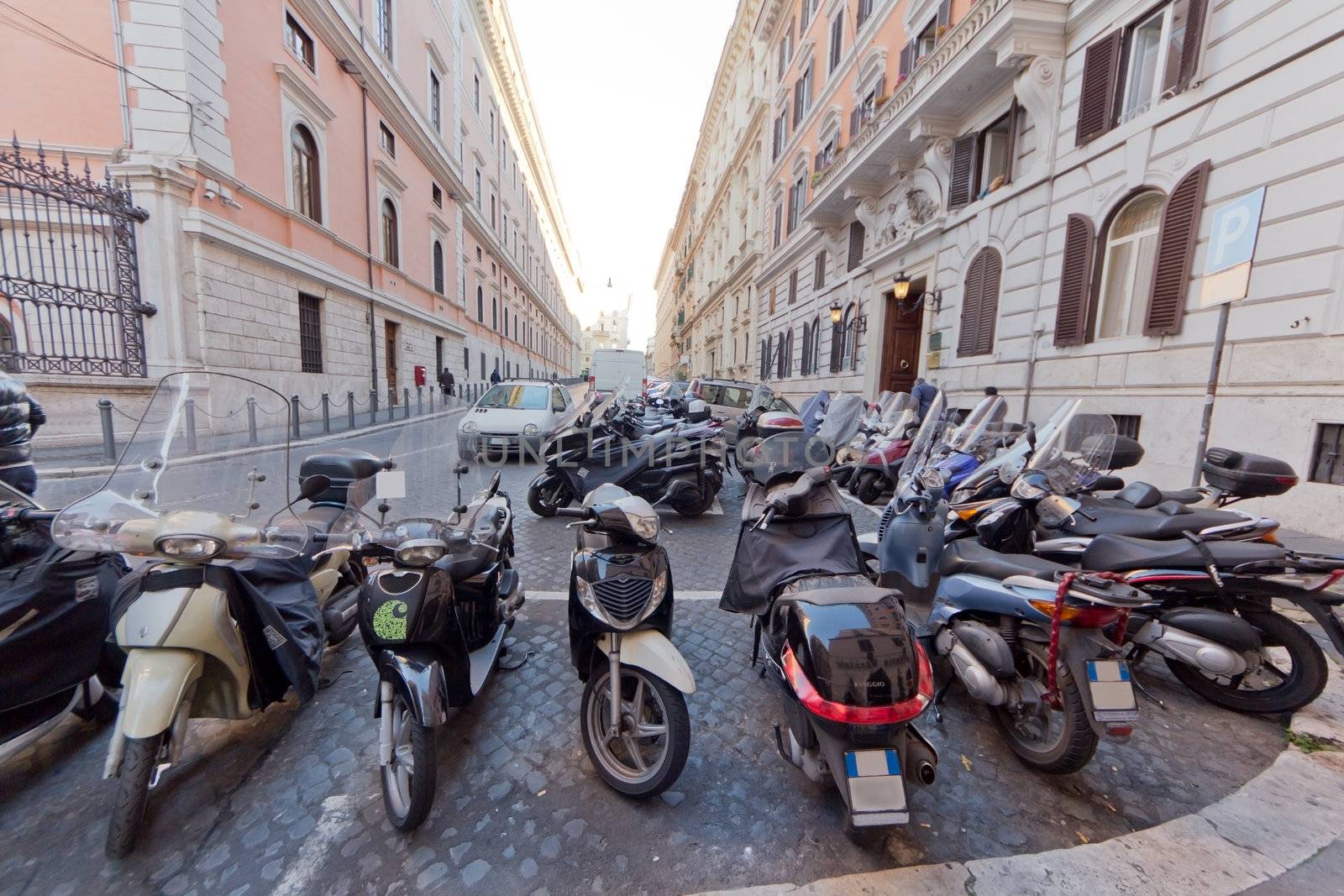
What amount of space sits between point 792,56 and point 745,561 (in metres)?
27.3

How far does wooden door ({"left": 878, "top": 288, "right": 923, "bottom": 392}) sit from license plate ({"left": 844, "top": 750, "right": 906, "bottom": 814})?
14400 mm

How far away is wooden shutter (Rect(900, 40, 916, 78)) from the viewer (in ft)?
41.5

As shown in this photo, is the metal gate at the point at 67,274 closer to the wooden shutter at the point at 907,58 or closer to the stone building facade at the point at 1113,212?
the stone building facade at the point at 1113,212

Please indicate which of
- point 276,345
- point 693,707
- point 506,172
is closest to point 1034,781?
point 693,707

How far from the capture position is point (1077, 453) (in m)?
3.70

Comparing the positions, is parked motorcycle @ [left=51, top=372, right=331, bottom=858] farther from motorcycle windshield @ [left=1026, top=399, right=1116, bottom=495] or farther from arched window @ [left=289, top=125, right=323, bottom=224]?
arched window @ [left=289, top=125, right=323, bottom=224]

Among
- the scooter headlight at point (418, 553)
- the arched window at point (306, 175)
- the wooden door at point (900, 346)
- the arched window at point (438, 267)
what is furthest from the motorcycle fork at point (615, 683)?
the arched window at point (438, 267)

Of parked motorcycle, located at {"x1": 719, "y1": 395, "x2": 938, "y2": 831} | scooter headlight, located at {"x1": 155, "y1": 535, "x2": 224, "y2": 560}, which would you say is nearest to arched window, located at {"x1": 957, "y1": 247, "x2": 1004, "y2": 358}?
parked motorcycle, located at {"x1": 719, "y1": 395, "x2": 938, "y2": 831}

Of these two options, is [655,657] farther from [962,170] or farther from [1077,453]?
[962,170]

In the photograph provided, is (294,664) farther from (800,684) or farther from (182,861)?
(800,684)

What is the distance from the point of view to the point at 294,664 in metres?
2.15

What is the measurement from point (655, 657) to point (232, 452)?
2.20 m

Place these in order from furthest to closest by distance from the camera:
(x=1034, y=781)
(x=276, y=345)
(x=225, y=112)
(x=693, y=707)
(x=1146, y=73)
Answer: (x=276, y=345)
(x=225, y=112)
(x=1146, y=73)
(x=693, y=707)
(x=1034, y=781)

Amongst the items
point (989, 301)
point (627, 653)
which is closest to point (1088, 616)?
point (627, 653)
